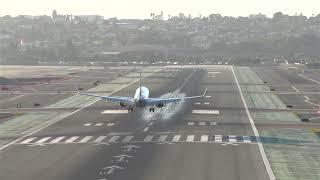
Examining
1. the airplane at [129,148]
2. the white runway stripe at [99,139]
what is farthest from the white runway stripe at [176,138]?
the white runway stripe at [99,139]

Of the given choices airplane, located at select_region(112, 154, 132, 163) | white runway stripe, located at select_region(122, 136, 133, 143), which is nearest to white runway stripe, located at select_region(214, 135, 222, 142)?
white runway stripe, located at select_region(122, 136, 133, 143)

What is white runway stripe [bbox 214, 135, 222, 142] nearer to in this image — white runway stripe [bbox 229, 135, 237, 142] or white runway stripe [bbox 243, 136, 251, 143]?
white runway stripe [bbox 229, 135, 237, 142]

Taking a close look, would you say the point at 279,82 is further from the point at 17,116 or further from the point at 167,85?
the point at 17,116

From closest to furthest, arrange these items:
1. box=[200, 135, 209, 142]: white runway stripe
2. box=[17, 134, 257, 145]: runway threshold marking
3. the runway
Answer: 1. the runway
2. box=[17, 134, 257, 145]: runway threshold marking
3. box=[200, 135, 209, 142]: white runway stripe

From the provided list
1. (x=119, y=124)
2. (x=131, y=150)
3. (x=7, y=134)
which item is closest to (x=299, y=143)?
(x=131, y=150)

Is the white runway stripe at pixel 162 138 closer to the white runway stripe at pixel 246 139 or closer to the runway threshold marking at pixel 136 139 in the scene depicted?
the runway threshold marking at pixel 136 139

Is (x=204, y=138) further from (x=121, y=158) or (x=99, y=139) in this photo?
(x=121, y=158)

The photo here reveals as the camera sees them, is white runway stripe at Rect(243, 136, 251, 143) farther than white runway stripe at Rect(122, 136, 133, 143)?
Yes

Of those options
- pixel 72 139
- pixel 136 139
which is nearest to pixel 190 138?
pixel 136 139
